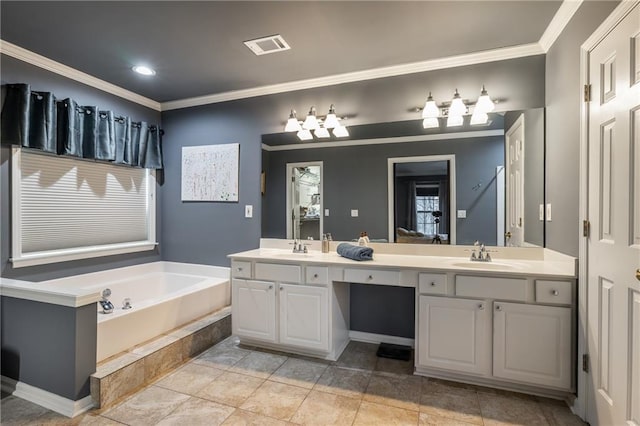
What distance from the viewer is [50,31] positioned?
2.16 m

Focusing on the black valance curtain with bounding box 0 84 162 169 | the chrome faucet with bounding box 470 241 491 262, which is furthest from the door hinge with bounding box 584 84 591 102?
the black valance curtain with bounding box 0 84 162 169

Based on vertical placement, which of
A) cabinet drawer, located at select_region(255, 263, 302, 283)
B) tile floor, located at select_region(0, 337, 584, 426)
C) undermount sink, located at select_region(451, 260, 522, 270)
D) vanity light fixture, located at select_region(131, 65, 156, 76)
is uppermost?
vanity light fixture, located at select_region(131, 65, 156, 76)

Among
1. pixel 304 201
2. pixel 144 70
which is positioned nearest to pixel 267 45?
pixel 144 70

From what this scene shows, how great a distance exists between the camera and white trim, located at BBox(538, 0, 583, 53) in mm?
1817

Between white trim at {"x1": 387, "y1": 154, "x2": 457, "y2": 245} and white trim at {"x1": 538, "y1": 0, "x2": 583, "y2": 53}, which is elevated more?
white trim at {"x1": 538, "y1": 0, "x2": 583, "y2": 53}

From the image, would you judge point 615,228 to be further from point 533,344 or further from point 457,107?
point 457,107

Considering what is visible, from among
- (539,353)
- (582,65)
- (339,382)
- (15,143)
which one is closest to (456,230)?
(539,353)

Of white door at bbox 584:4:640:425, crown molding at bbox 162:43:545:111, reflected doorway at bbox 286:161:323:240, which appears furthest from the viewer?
reflected doorway at bbox 286:161:323:240

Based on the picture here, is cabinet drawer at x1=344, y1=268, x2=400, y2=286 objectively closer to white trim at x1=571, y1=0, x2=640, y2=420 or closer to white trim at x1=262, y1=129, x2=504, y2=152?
white trim at x1=571, y1=0, x2=640, y2=420

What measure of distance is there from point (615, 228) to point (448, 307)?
976mm

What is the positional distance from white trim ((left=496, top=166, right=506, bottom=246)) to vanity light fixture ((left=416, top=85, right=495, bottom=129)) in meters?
0.42

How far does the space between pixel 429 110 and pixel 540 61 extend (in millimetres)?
828

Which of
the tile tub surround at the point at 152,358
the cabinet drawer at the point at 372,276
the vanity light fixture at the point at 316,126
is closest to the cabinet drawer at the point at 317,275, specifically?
the cabinet drawer at the point at 372,276

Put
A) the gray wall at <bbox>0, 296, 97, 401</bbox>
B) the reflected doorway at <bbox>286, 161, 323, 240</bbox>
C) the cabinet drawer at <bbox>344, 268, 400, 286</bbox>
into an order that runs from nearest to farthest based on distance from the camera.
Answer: the gray wall at <bbox>0, 296, 97, 401</bbox>
the cabinet drawer at <bbox>344, 268, 400, 286</bbox>
the reflected doorway at <bbox>286, 161, 323, 240</bbox>
